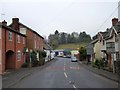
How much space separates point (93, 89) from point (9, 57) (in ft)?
78.4

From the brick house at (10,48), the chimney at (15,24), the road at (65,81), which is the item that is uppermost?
the chimney at (15,24)

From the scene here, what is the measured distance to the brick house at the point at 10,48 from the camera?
29.8m

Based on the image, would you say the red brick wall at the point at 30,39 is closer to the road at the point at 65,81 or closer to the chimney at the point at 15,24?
the chimney at the point at 15,24

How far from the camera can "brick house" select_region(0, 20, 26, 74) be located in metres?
29.8

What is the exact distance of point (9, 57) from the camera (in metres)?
37.0

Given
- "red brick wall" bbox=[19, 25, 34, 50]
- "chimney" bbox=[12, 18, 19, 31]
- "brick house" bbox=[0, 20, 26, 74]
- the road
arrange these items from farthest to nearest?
1. "red brick wall" bbox=[19, 25, 34, 50]
2. "chimney" bbox=[12, 18, 19, 31]
3. "brick house" bbox=[0, 20, 26, 74]
4. the road

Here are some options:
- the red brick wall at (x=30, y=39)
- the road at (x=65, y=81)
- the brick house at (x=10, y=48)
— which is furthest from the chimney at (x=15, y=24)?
the road at (x=65, y=81)

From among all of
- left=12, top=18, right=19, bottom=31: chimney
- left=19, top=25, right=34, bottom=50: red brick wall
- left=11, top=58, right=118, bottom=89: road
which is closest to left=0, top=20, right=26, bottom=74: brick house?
left=11, top=58, right=118, bottom=89: road

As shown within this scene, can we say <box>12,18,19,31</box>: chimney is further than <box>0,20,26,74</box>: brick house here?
Yes

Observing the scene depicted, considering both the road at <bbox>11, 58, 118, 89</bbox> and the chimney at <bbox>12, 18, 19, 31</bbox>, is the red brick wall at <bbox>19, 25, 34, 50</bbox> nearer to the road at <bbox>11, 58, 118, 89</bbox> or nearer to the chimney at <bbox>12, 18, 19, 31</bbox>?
the chimney at <bbox>12, 18, 19, 31</bbox>

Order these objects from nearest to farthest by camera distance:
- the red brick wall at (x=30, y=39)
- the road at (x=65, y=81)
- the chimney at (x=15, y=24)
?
the road at (x=65, y=81), the chimney at (x=15, y=24), the red brick wall at (x=30, y=39)

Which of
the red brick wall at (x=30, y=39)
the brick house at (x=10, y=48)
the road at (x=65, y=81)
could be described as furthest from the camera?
the red brick wall at (x=30, y=39)

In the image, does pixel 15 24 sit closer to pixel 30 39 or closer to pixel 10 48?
pixel 30 39

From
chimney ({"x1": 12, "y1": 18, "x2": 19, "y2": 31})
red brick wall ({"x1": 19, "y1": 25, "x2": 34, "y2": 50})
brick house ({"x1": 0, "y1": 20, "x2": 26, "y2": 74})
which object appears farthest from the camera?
red brick wall ({"x1": 19, "y1": 25, "x2": 34, "y2": 50})
